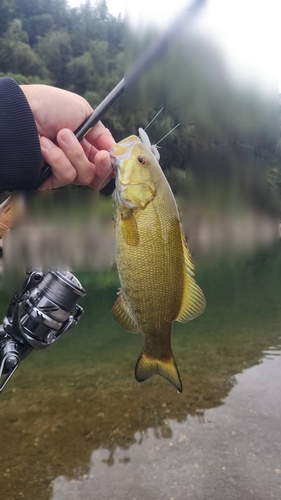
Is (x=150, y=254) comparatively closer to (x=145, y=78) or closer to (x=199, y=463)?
(x=145, y=78)

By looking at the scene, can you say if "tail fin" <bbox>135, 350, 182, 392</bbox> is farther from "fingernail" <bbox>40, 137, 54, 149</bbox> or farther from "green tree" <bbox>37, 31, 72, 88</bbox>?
"green tree" <bbox>37, 31, 72, 88</bbox>

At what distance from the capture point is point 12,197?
179 cm

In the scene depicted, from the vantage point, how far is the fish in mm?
1331

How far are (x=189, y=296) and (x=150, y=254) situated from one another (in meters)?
0.18

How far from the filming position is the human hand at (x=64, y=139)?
64.6 inches

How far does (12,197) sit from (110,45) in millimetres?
15749

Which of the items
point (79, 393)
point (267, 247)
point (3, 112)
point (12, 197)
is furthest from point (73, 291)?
point (267, 247)

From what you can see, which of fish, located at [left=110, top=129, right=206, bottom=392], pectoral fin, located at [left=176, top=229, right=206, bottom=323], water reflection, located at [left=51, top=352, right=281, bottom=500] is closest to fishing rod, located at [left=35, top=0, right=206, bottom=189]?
fish, located at [left=110, top=129, right=206, bottom=392]

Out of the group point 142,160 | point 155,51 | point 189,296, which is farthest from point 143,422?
point 155,51

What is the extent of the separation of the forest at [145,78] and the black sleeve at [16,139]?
1.12 feet

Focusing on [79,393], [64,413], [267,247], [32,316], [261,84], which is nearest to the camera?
[32,316]

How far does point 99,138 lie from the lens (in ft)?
5.93

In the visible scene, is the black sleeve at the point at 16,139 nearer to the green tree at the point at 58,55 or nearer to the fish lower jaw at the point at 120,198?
the fish lower jaw at the point at 120,198

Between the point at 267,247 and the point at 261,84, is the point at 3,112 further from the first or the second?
the point at 267,247
